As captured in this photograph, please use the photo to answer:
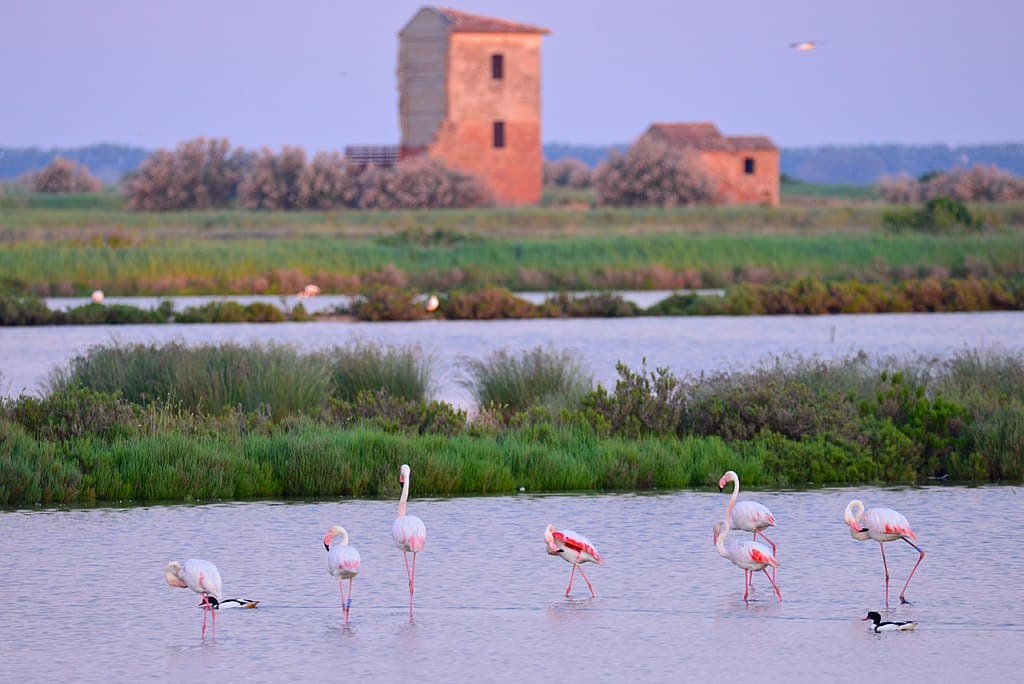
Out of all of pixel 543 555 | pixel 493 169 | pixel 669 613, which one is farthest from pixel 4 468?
pixel 493 169

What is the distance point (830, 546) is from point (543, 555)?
214cm

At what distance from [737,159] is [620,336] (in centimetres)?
5479

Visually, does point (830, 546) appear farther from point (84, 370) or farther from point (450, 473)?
point (84, 370)

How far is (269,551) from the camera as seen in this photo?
1241 cm

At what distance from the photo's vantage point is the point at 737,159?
3386 inches

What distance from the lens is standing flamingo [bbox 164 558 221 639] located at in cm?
966

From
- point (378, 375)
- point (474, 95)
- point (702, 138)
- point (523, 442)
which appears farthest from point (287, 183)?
point (523, 442)

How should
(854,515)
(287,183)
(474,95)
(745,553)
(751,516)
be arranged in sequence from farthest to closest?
(474,95) → (287,183) → (751,516) → (854,515) → (745,553)

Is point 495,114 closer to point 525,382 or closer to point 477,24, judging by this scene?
point 477,24

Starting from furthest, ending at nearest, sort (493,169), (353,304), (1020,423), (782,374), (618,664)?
1. (493,169)
2. (353,304)
3. (782,374)
4. (1020,423)
5. (618,664)

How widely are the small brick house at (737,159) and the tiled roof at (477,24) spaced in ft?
31.2

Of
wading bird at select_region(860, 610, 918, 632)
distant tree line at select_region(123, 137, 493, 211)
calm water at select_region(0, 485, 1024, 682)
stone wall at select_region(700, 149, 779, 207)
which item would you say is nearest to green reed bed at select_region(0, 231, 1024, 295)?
distant tree line at select_region(123, 137, 493, 211)

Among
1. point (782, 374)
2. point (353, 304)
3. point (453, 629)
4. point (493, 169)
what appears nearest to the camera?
point (453, 629)

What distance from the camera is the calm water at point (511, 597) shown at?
9320 millimetres
